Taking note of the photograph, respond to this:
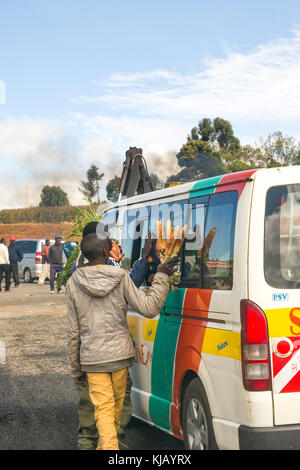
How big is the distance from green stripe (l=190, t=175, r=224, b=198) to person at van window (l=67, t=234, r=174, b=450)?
0.55 m

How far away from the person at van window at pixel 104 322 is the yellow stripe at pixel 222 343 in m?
0.62

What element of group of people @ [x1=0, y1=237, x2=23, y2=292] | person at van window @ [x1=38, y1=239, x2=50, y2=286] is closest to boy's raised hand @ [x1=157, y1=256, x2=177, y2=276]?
group of people @ [x1=0, y1=237, x2=23, y2=292]

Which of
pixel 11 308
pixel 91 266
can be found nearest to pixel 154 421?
pixel 91 266

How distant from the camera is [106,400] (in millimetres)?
5328

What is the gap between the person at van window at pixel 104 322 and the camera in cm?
529

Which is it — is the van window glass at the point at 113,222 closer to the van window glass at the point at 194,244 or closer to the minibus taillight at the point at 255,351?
the van window glass at the point at 194,244

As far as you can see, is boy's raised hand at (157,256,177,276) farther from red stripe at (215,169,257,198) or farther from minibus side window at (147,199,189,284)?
red stripe at (215,169,257,198)

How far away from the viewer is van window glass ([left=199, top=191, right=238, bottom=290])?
4.71 meters

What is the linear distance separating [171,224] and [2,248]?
21.0 meters

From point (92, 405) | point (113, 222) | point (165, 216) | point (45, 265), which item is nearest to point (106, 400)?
point (92, 405)

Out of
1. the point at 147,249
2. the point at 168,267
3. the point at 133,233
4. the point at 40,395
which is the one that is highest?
the point at 133,233

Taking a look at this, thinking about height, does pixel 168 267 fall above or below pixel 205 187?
below

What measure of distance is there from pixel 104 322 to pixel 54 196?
148 m

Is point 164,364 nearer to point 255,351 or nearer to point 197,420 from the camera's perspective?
point 197,420
